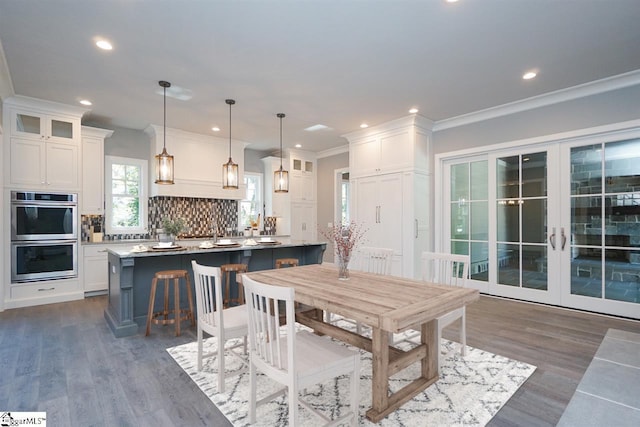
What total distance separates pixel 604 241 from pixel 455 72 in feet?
9.04

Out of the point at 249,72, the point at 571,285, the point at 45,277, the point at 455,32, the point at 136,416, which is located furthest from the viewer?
the point at 45,277

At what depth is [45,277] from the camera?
455 centimetres

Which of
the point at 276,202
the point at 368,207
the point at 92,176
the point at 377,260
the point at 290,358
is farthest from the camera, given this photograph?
the point at 276,202

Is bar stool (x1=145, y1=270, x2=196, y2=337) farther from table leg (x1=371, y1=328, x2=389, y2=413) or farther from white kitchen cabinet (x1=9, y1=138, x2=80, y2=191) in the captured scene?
white kitchen cabinet (x1=9, y1=138, x2=80, y2=191)

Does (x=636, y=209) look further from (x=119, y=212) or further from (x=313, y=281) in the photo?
(x=119, y=212)

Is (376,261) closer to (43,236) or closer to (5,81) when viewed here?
(43,236)

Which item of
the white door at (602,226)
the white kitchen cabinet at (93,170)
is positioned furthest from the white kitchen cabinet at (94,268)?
the white door at (602,226)

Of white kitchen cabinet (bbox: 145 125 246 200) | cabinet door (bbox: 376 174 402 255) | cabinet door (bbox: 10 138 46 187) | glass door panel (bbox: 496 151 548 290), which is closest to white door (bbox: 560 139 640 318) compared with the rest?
glass door panel (bbox: 496 151 548 290)

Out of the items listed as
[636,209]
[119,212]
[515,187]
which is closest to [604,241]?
[636,209]

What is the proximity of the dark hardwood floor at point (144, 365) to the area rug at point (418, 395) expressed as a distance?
0.09m

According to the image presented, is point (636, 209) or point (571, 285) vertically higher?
point (636, 209)

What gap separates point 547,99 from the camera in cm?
426

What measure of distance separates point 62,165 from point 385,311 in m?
5.18

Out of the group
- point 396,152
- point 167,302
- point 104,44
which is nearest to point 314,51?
point 104,44
